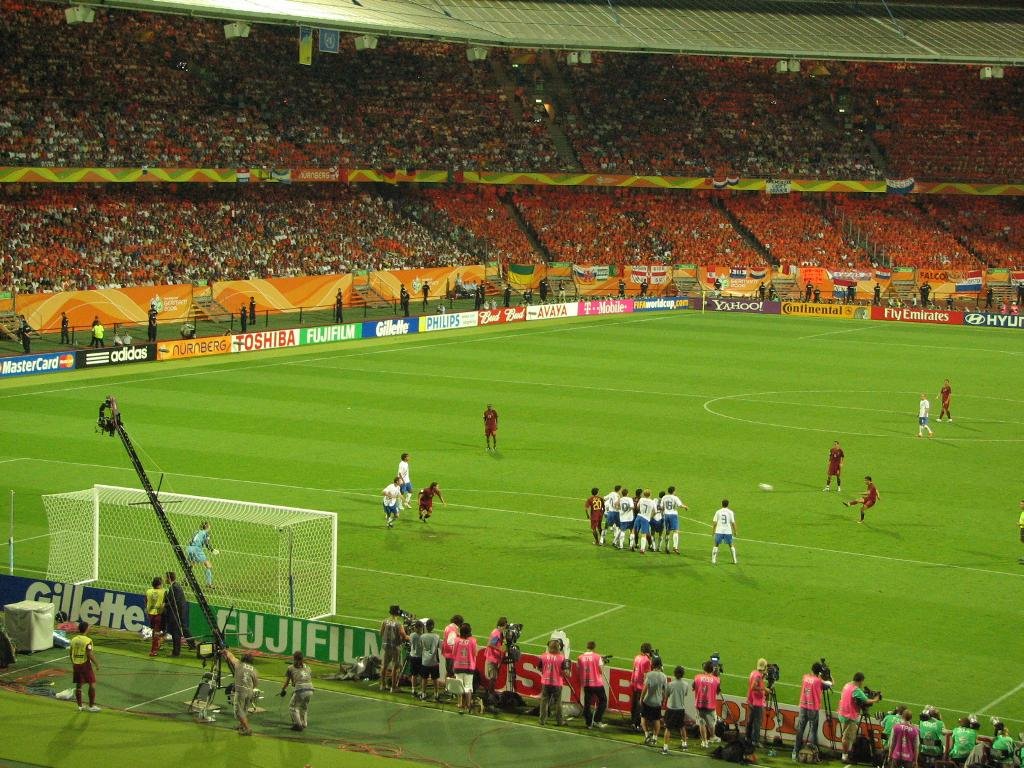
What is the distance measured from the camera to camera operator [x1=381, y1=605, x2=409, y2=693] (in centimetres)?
2012

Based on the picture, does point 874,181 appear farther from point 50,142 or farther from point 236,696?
point 236,696

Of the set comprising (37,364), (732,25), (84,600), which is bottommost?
(84,600)

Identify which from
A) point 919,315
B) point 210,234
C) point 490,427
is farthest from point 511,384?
point 919,315

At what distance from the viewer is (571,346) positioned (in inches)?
2298

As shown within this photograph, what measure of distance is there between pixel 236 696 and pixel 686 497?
50.5 feet

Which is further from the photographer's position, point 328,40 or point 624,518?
point 328,40

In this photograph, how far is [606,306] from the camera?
71500mm

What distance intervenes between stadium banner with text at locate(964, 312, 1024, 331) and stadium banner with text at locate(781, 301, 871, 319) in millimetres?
5026

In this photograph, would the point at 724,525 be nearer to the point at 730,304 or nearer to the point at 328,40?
the point at 328,40

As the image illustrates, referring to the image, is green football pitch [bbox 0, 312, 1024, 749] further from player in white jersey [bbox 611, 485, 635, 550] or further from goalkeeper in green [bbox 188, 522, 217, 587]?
goalkeeper in green [bbox 188, 522, 217, 587]

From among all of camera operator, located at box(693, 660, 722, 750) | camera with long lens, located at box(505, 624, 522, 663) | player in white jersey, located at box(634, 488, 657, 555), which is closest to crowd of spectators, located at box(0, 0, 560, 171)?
player in white jersey, located at box(634, 488, 657, 555)

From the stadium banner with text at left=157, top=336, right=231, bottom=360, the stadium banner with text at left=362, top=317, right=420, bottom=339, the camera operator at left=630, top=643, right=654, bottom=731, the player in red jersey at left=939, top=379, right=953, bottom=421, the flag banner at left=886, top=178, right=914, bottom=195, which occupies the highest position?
the flag banner at left=886, top=178, right=914, bottom=195

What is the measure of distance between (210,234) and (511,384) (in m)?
23.1

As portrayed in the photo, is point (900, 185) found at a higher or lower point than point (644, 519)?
higher
